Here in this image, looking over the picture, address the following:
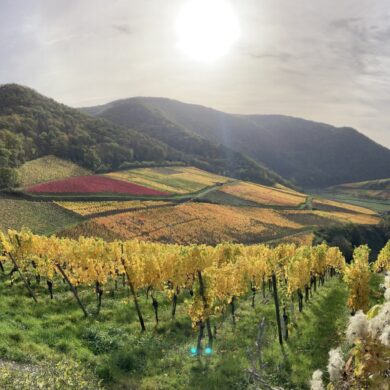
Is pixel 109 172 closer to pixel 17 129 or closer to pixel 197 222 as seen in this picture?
pixel 17 129

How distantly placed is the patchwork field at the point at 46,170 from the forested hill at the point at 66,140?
11.4 ft

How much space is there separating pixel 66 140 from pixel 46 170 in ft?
89.1

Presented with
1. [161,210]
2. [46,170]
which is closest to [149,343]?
[161,210]

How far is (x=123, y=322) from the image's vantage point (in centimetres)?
3438

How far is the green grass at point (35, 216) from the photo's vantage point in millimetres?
77625

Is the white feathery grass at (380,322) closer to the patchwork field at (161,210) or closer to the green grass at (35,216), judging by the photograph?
the patchwork field at (161,210)

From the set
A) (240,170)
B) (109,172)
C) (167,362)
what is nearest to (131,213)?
(109,172)

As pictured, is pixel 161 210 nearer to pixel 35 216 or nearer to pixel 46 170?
pixel 35 216

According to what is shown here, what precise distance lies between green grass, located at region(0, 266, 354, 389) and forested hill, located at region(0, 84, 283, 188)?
74.7 metres

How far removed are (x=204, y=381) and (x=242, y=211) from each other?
93585 millimetres

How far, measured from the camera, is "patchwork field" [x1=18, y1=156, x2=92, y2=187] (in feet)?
362

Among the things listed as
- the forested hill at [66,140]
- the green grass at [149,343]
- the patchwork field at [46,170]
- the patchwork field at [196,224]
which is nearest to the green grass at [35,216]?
the patchwork field at [196,224]

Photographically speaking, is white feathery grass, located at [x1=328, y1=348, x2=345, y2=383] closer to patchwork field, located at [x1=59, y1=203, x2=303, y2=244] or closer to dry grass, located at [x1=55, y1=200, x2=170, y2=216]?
patchwork field, located at [x1=59, y1=203, x2=303, y2=244]

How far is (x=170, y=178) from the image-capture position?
145m
